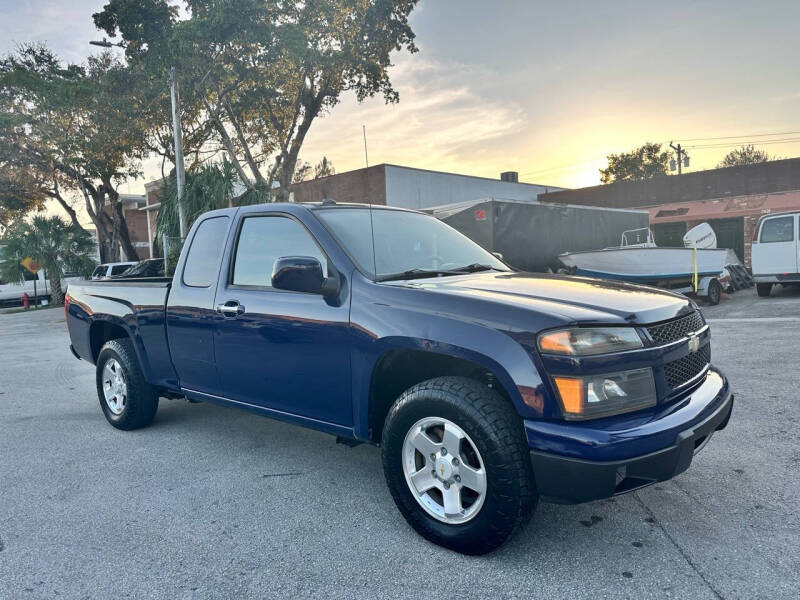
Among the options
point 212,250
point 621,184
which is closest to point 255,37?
point 212,250

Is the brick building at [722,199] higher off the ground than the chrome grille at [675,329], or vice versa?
the brick building at [722,199]

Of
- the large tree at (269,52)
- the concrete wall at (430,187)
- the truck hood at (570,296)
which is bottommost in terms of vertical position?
the truck hood at (570,296)

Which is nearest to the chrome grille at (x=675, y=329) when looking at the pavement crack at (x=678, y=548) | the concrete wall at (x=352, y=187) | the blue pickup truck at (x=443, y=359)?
the blue pickup truck at (x=443, y=359)

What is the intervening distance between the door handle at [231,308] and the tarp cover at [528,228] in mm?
8152

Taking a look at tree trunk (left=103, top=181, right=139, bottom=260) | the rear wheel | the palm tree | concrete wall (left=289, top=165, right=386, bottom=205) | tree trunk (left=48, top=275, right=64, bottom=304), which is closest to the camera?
the rear wheel

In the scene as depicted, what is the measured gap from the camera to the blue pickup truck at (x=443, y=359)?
2.48 metres

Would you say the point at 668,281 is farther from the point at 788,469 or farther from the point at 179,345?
the point at 179,345

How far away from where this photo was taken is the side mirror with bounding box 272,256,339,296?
3.07m

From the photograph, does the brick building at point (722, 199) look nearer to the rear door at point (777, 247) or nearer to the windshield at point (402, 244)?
the rear door at point (777, 247)

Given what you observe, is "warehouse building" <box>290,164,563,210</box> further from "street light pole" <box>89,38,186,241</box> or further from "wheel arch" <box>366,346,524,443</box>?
"wheel arch" <box>366,346,524,443</box>

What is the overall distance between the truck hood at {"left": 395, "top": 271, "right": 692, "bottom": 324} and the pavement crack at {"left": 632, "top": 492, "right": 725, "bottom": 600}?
1080 mm

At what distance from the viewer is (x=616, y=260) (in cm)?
1452

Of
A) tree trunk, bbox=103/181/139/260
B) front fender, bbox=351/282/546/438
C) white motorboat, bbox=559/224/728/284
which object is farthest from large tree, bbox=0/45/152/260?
front fender, bbox=351/282/546/438

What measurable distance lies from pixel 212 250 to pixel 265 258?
2.06 ft
